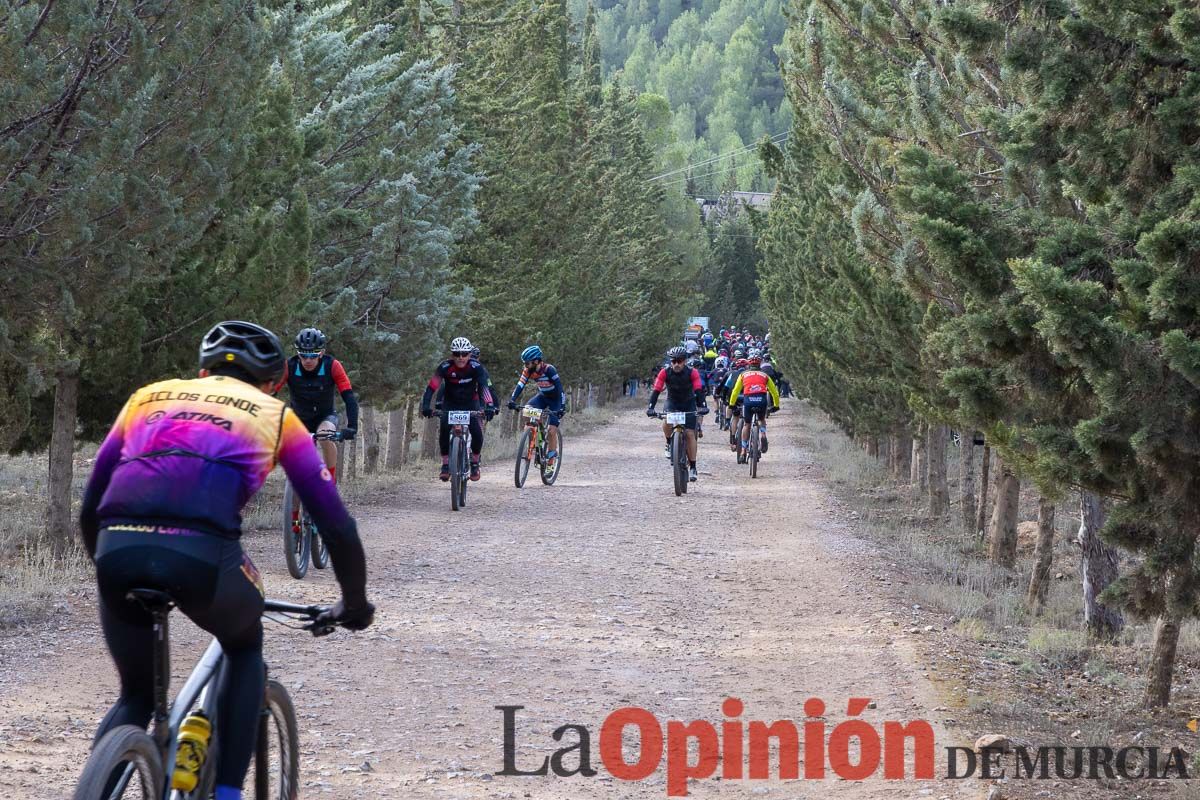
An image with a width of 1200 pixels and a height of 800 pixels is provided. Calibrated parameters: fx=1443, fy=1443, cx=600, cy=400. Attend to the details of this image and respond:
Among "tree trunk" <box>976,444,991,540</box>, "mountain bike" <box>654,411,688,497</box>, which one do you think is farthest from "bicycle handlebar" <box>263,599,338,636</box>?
"mountain bike" <box>654,411,688,497</box>

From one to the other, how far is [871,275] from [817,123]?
2.38 metres

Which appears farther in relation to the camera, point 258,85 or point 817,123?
point 817,123

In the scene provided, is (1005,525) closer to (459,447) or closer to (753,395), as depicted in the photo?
(459,447)

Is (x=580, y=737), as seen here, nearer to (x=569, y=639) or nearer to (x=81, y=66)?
(x=569, y=639)

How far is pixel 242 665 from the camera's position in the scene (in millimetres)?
4270

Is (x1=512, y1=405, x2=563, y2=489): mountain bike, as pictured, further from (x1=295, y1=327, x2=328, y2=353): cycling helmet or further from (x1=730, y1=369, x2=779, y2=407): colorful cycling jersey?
(x1=295, y1=327, x2=328, y2=353): cycling helmet

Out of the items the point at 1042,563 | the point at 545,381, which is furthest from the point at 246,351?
the point at 545,381

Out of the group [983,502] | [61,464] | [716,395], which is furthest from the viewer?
[716,395]

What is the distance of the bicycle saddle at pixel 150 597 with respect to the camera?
12.9 feet

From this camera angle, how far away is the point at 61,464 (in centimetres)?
1450

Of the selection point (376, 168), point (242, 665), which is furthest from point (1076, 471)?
point (376, 168)

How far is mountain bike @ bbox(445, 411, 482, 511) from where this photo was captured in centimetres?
1802

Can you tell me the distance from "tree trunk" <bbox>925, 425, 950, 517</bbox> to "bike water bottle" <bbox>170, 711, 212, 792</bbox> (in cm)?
1952

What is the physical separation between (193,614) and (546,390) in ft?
57.5
